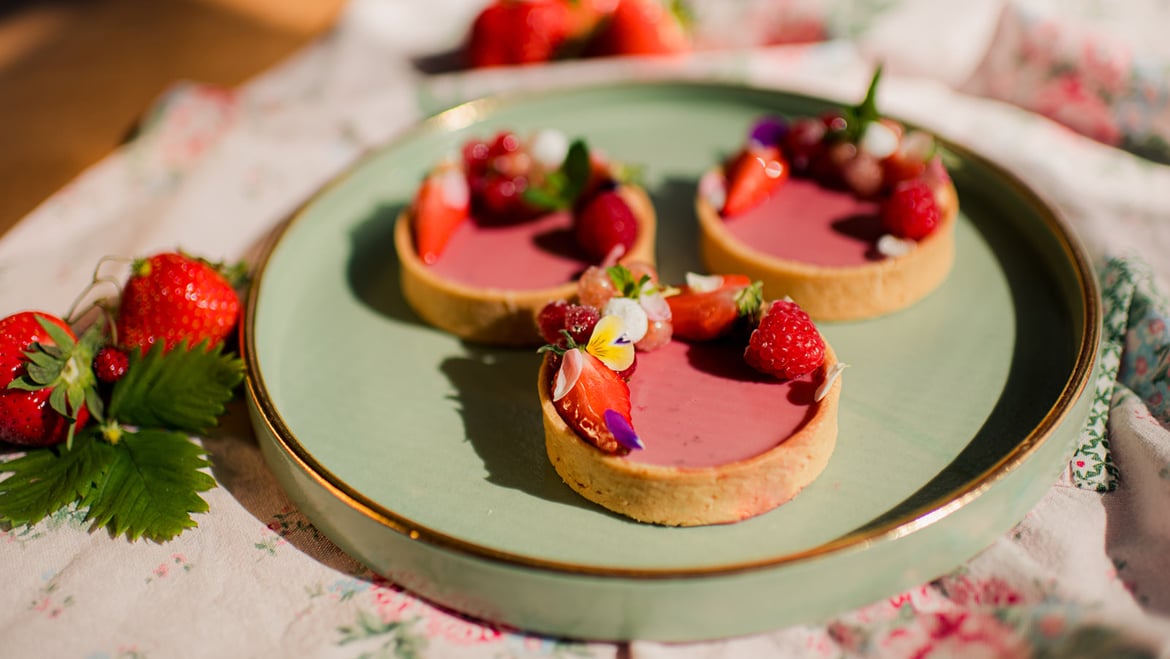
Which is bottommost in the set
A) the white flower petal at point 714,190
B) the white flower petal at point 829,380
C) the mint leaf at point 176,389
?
the mint leaf at point 176,389

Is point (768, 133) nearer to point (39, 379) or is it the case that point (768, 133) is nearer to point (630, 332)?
point (630, 332)

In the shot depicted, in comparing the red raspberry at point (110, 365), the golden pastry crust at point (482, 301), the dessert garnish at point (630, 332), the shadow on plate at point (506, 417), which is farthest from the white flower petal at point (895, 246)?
the red raspberry at point (110, 365)

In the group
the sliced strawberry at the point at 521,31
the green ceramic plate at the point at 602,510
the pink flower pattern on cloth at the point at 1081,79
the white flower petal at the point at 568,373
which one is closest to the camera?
the green ceramic plate at the point at 602,510

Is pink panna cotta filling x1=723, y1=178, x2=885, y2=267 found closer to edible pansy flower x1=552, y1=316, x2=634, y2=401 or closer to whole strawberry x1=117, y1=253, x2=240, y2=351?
edible pansy flower x1=552, y1=316, x2=634, y2=401

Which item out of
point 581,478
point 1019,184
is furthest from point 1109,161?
point 581,478

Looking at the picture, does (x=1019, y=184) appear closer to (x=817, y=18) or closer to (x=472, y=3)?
(x=817, y=18)

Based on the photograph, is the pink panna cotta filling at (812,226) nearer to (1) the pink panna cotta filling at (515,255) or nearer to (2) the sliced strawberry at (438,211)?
(1) the pink panna cotta filling at (515,255)
